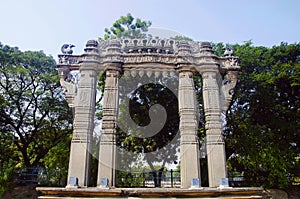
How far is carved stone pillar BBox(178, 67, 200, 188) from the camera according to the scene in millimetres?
7113

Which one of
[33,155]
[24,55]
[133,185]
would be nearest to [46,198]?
[133,185]

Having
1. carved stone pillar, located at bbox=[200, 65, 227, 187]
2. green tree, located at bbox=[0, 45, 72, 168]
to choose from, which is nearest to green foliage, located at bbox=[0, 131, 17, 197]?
green tree, located at bbox=[0, 45, 72, 168]

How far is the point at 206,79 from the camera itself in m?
8.33

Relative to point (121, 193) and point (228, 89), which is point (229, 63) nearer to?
point (228, 89)

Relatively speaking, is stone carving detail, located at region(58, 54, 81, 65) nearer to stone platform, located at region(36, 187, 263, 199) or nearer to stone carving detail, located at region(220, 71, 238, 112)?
stone platform, located at region(36, 187, 263, 199)

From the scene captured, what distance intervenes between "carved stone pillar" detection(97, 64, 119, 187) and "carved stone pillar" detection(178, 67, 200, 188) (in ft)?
6.77

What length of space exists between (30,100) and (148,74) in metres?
9.92

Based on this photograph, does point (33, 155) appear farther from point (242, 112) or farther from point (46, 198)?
point (242, 112)

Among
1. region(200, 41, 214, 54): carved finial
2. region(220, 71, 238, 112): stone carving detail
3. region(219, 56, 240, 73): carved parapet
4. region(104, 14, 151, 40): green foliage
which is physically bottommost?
region(220, 71, 238, 112): stone carving detail

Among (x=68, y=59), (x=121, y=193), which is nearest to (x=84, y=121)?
(x=68, y=59)

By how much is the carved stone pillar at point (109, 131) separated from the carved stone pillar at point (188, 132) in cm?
206

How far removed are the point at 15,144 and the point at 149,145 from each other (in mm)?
8936

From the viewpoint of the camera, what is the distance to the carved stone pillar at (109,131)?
7082 mm

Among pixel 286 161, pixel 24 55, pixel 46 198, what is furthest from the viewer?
pixel 24 55
